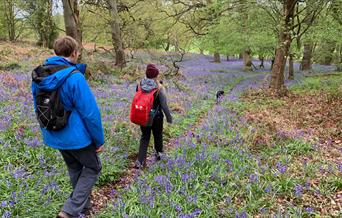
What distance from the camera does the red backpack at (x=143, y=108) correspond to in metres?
6.18

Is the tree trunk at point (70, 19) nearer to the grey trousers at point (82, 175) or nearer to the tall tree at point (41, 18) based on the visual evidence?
the grey trousers at point (82, 175)

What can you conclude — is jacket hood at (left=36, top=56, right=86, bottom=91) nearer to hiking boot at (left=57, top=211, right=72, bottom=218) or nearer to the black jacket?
hiking boot at (left=57, top=211, right=72, bottom=218)

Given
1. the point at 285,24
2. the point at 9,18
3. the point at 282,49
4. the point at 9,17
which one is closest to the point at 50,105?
the point at 285,24

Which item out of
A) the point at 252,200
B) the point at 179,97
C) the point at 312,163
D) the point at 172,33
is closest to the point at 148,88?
the point at 252,200

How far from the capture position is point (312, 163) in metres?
6.20

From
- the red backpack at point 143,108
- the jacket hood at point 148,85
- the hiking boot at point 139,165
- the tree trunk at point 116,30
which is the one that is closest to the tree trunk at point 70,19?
the tree trunk at point 116,30

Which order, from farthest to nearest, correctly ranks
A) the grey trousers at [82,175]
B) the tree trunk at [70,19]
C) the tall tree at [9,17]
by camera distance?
the tall tree at [9,17] < the tree trunk at [70,19] < the grey trousers at [82,175]

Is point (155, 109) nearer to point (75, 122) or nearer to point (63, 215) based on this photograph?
point (75, 122)

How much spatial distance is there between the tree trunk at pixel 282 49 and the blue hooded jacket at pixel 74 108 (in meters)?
10.6

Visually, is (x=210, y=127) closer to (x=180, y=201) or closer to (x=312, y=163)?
(x=312, y=163)

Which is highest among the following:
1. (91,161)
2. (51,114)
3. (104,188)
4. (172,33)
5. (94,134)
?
(172,33)

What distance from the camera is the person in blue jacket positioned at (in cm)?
396

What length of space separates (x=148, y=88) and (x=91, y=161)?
7.42 ft

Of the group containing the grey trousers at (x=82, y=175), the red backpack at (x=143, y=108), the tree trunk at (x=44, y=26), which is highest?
the tree trunk at (x=44, y=26)
